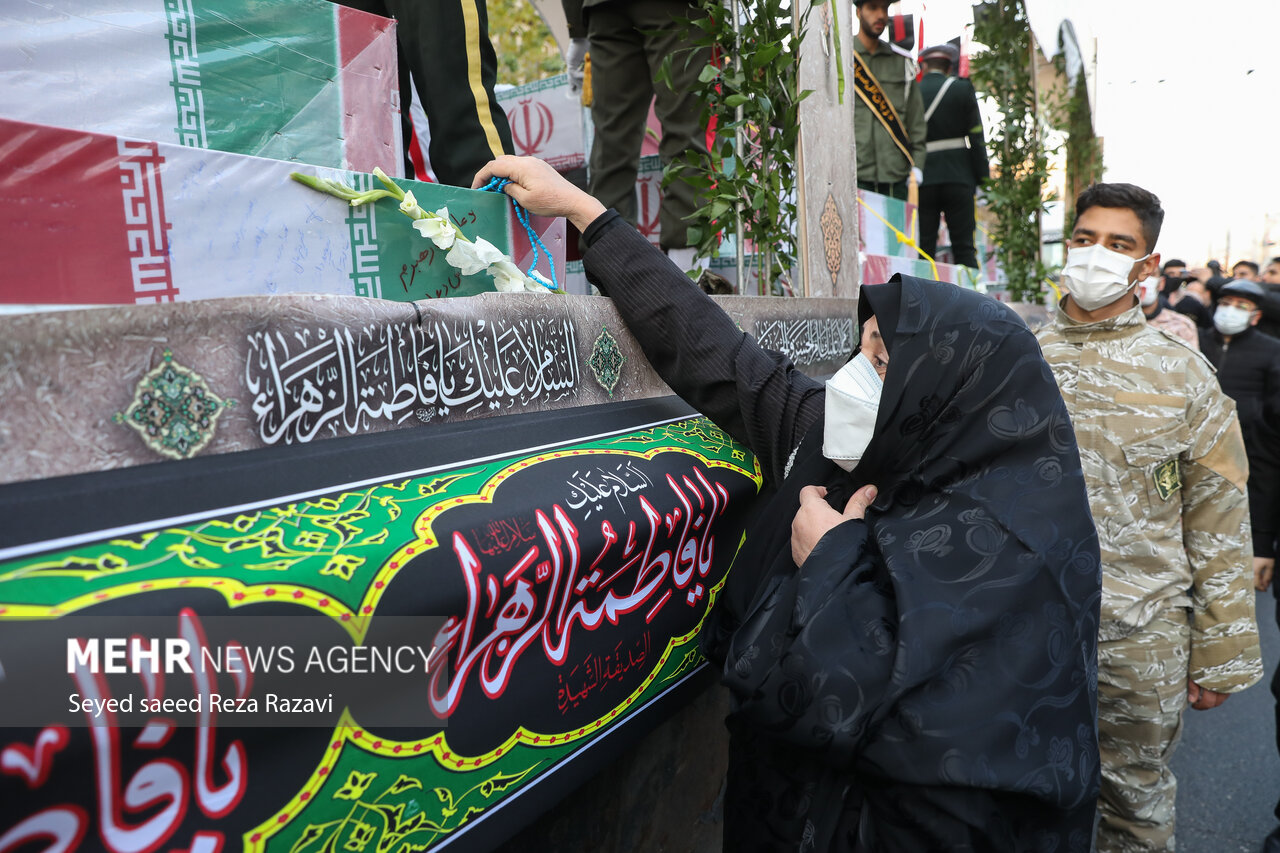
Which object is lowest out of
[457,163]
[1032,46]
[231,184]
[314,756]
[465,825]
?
[465,825]

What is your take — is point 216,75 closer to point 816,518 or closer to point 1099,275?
point 816,518

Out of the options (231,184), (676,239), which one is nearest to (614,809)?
(231,184)

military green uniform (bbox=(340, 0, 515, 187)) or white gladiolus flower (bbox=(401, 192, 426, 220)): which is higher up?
military green uniform (bbox=(340, 0, 515, 187))

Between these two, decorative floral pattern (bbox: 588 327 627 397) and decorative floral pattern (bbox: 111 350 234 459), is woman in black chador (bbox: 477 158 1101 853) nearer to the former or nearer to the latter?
decorative floral pattern (bbox: 588 327 627 397)

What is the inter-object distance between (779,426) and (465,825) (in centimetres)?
98

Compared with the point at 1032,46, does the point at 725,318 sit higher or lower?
lower

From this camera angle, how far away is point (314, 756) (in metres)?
0.84

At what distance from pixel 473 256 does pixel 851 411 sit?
795 millimetres

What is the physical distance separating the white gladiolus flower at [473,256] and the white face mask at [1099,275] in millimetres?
1602

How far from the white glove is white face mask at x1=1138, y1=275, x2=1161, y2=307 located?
8.85 ft

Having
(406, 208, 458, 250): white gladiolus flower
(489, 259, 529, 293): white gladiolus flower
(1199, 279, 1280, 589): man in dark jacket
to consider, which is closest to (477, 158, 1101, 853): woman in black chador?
(489, 259, 529, 293): white gladiolus flower

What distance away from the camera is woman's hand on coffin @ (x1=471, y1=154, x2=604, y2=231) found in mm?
1766

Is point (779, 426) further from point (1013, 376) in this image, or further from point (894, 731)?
point (894, 731)

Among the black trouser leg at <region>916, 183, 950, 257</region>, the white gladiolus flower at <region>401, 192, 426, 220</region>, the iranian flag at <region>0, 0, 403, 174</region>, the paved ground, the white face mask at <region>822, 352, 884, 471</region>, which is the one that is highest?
the black trouser leg at <region>916, 183, 950, 257</region>
